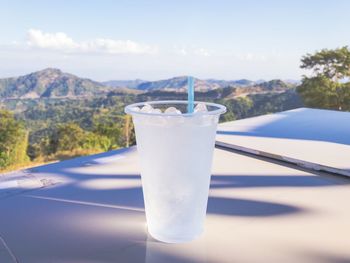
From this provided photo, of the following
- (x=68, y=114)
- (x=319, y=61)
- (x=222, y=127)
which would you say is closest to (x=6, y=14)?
(x=68, y=114)

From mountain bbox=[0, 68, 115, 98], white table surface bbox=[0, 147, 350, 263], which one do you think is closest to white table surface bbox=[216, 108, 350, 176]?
white table surface bbox=[0, 147, 350, 263]

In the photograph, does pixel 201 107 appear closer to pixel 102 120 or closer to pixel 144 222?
pixel 144 222

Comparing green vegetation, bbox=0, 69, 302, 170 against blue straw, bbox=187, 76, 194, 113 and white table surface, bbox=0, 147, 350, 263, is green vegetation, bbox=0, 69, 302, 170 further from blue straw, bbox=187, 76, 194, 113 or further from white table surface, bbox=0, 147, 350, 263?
white table surface, bbox=0, 147, 350, 263

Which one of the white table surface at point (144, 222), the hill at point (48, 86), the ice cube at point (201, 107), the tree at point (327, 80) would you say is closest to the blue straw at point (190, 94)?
the ice cube at point (201, 107)

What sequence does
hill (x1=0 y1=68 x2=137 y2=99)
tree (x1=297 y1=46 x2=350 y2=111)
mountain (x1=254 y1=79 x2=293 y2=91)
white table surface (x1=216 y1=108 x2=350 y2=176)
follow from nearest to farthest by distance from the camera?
white table surface (x1=216 y1=108 x2=350 y2=176) → tree (x1=297 y1=46 x2=350 y2=111) → mountain (x1=254 y1=79 x2=293 y2=91) → hill (x1=0 y1=68 x2=137 y2=99)

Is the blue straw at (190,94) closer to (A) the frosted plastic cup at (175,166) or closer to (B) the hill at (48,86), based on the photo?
(A) the frosted plastic cup at (175,166)

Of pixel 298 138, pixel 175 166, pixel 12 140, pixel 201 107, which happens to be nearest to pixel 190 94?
pixel 201 107
